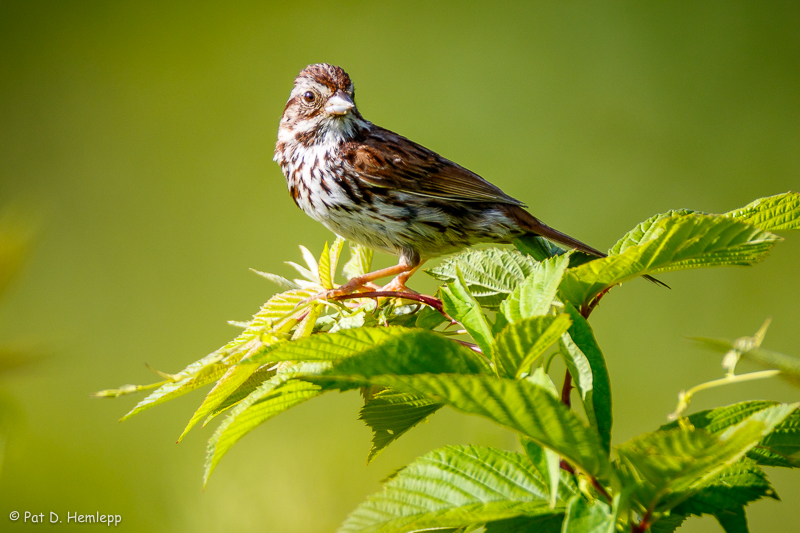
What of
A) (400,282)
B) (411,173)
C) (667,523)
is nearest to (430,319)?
(667,523)

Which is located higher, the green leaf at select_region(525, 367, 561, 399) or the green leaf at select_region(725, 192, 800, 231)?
the green leaf at select_region(725, 192, 800, 231)

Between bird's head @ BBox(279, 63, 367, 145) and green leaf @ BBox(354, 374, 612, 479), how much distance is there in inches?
49.8

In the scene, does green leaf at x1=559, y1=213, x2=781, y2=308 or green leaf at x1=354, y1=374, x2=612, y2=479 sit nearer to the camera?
green leaf at x1=354, y1=374, x2=612, y2=479

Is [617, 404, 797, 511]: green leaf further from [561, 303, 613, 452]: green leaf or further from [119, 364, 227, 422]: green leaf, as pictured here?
[119, 364, 227, 422]: green leaf

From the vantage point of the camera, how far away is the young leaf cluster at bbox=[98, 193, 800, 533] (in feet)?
1.14

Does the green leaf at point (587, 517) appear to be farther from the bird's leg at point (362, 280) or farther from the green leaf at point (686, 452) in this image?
the bird's leg at point (362, 280)

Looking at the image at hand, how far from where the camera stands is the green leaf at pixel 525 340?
0.38 metres

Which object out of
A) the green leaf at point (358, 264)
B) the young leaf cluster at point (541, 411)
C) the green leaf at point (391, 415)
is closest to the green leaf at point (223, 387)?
the young leaf cluster at point (541, 411)

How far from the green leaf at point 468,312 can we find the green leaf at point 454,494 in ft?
0.26

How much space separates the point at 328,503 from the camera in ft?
7.04

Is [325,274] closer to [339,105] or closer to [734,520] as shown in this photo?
[734,520]

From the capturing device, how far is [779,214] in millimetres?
518

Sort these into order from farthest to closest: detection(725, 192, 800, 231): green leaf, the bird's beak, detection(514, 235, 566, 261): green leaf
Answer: the bird's beak < detection(514, 235, 566, 261): green leaf < detection(725, 192, 800, 231): green leaf

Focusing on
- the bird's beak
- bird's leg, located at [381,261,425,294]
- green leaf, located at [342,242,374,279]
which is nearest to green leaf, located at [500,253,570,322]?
bird's leg, located at [381,261,425,294]
